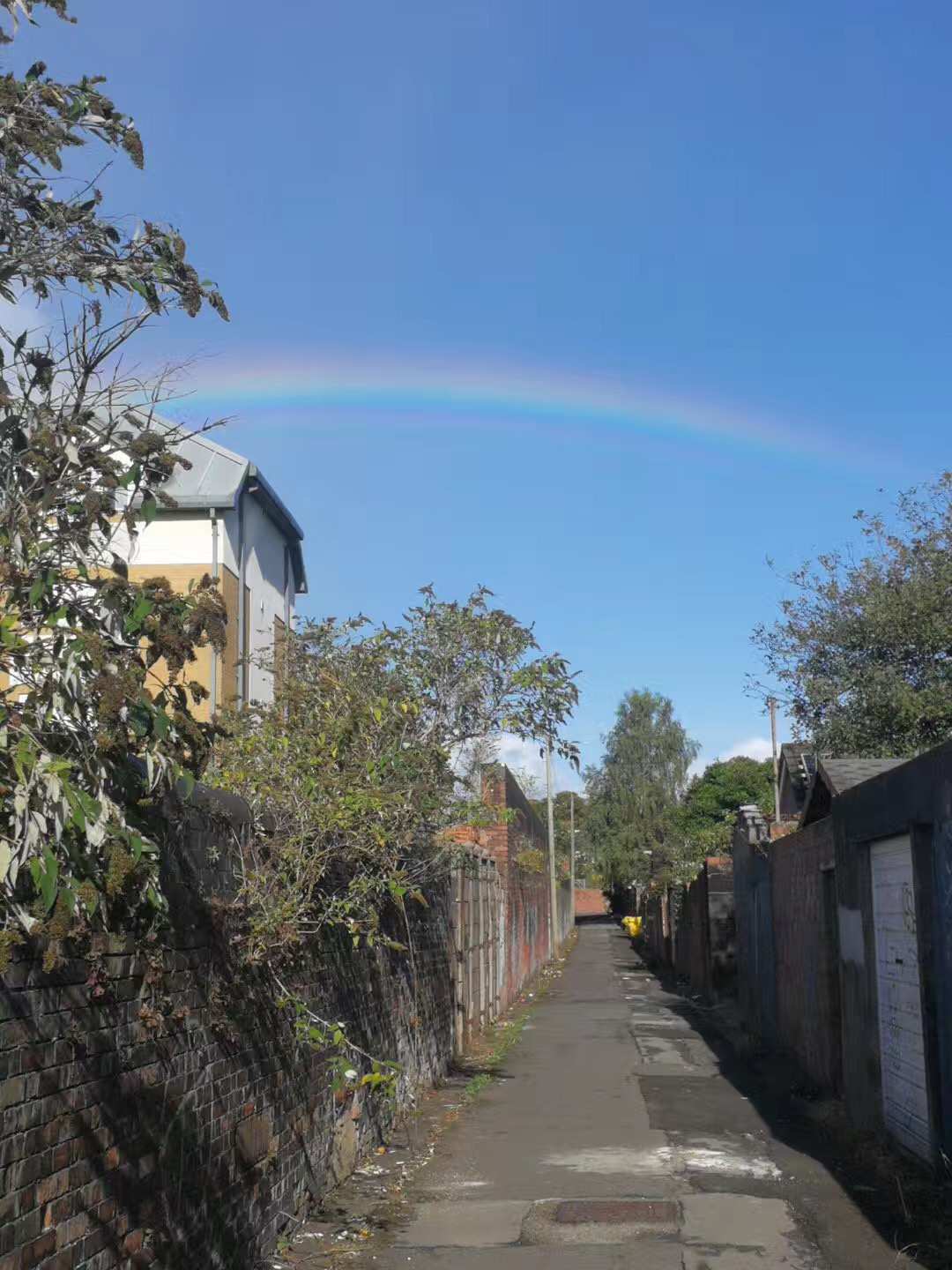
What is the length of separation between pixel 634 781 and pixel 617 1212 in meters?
68.7

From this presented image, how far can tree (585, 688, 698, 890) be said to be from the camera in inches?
2889

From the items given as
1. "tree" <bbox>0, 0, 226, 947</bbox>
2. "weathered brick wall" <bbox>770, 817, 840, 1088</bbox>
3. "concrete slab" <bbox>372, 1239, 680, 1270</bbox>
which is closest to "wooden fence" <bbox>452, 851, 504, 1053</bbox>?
"weathered brick wall" <bbox>770, 817, 840, 1088</bbox>

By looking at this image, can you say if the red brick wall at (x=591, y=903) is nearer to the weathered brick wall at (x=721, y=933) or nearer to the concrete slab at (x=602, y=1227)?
the weathered brick wall at (x=721, y=933)

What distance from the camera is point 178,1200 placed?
5.57 meters

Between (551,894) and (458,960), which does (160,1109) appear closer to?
(458,960)

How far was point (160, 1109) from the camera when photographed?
546 cm

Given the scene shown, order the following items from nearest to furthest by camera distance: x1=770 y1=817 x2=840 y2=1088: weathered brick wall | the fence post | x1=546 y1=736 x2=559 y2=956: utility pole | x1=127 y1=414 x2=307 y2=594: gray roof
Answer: x1=770 y1=817 x2=840 y2=1088: weathered brick wall < the fence post < x1=127 y1=414 x2=307 y2=594: gray roof < x1=546 y1=736 x2=559 y2=956: utility pole

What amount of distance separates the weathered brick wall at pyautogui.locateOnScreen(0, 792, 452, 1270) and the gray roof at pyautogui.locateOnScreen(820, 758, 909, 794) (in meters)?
5.36

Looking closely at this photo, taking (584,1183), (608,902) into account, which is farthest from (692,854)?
(608,902)

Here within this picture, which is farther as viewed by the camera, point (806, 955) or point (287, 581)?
point (287, 581)

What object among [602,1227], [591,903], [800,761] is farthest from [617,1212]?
[591,903]

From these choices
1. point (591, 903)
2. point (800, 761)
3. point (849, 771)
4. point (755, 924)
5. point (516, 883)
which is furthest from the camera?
point (591, 903)

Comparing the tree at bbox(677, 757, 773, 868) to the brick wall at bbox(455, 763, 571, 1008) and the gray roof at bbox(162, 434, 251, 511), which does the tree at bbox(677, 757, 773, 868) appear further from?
the gray roof at bbox(162, 434, 251, 511)

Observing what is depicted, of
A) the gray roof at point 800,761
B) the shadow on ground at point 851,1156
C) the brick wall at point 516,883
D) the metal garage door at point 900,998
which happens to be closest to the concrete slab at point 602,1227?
the shadow on ground at point 851,1156
